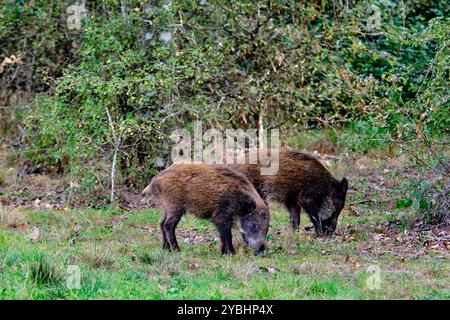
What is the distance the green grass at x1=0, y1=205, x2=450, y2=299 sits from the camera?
6797 mm

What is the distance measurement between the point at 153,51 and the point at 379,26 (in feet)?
12.0

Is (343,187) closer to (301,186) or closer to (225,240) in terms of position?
(301,186)

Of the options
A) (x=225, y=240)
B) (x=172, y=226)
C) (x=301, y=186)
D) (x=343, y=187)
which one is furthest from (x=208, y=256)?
(x=343, y=187)

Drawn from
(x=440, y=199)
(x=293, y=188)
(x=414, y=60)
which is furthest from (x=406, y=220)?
(x=414, y=60)

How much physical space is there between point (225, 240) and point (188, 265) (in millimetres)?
1137

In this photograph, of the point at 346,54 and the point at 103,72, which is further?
the point at 346,54

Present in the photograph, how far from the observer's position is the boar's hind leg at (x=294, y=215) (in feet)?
36.1

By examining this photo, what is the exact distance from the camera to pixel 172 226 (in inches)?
372

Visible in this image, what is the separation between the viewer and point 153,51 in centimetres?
1207

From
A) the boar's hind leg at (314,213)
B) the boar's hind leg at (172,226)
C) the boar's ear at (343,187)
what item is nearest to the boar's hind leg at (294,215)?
the boar's hind leg at (314,213)

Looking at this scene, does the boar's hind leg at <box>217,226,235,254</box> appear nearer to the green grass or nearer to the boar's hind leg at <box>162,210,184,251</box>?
the green grass

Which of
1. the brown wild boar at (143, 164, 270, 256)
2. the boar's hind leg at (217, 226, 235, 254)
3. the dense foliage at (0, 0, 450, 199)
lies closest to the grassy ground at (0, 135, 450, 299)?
the boar's hind leg at (217, 226, 235, 254)

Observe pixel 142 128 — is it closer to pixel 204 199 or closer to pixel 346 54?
pixel 204 199
